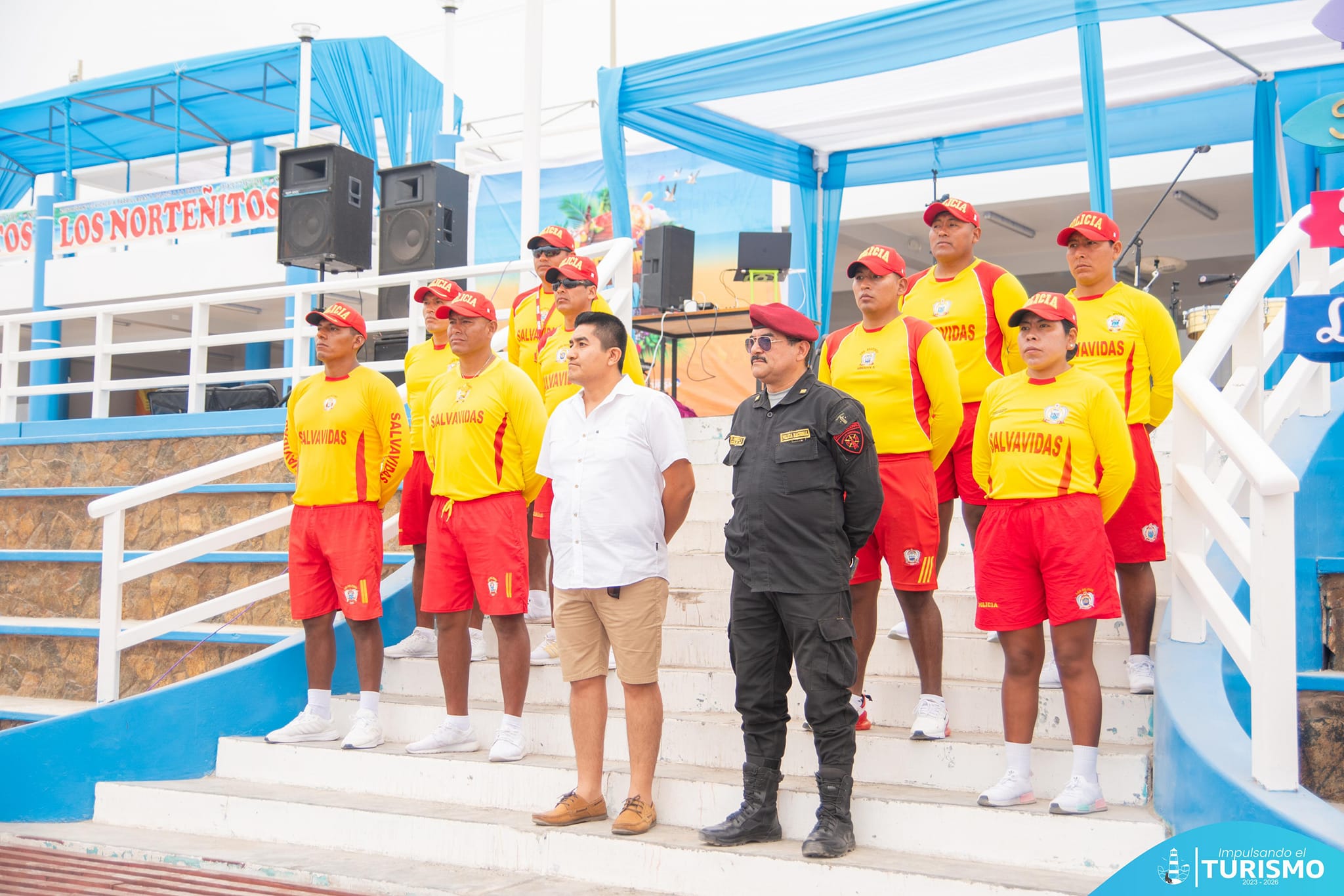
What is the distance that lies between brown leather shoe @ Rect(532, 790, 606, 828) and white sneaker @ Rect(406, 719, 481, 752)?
772 millimetres

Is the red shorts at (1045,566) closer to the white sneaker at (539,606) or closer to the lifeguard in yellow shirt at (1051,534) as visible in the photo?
the lifeguard in yellow shirt at (1051,534)

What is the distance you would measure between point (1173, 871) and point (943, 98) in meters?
7.45

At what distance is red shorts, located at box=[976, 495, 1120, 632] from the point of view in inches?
145

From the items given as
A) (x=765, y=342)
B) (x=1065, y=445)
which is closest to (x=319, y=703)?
(x=765, y=342)

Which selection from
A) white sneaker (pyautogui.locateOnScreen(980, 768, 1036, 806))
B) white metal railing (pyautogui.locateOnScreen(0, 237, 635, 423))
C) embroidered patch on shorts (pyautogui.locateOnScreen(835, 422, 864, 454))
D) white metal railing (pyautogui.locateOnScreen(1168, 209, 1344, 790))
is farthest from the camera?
white metal railing (pyautogui.locateOnScreen(0, 237, 635, 423))

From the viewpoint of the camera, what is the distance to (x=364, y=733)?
4.89 m

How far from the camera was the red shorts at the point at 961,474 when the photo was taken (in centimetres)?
450

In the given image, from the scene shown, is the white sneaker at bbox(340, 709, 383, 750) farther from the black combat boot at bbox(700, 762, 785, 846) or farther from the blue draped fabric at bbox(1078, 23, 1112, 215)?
the blue draped fabric at bbox(1078, 23, 1112, 215)

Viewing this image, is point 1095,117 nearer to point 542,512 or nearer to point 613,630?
point 542,512

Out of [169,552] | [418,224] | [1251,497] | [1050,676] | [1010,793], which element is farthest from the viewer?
[418,224]

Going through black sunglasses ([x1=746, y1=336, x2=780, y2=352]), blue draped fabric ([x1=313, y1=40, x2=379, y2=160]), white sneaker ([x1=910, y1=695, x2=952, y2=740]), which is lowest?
white sneaker ([x1=910, y1=695, x2=952, y2=740])

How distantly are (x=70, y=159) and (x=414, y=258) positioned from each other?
10607mm

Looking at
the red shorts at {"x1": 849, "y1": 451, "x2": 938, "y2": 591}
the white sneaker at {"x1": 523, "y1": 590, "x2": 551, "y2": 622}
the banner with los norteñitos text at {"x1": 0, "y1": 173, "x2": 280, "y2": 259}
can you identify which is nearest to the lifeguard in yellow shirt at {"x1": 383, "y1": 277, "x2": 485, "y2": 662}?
the white sneaker at {"x1": 523, "y1": 590, "x2": 551, "y2": 622}

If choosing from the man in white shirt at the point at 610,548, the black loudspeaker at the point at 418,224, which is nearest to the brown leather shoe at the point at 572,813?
the man in white shirt at the point at 610,548
